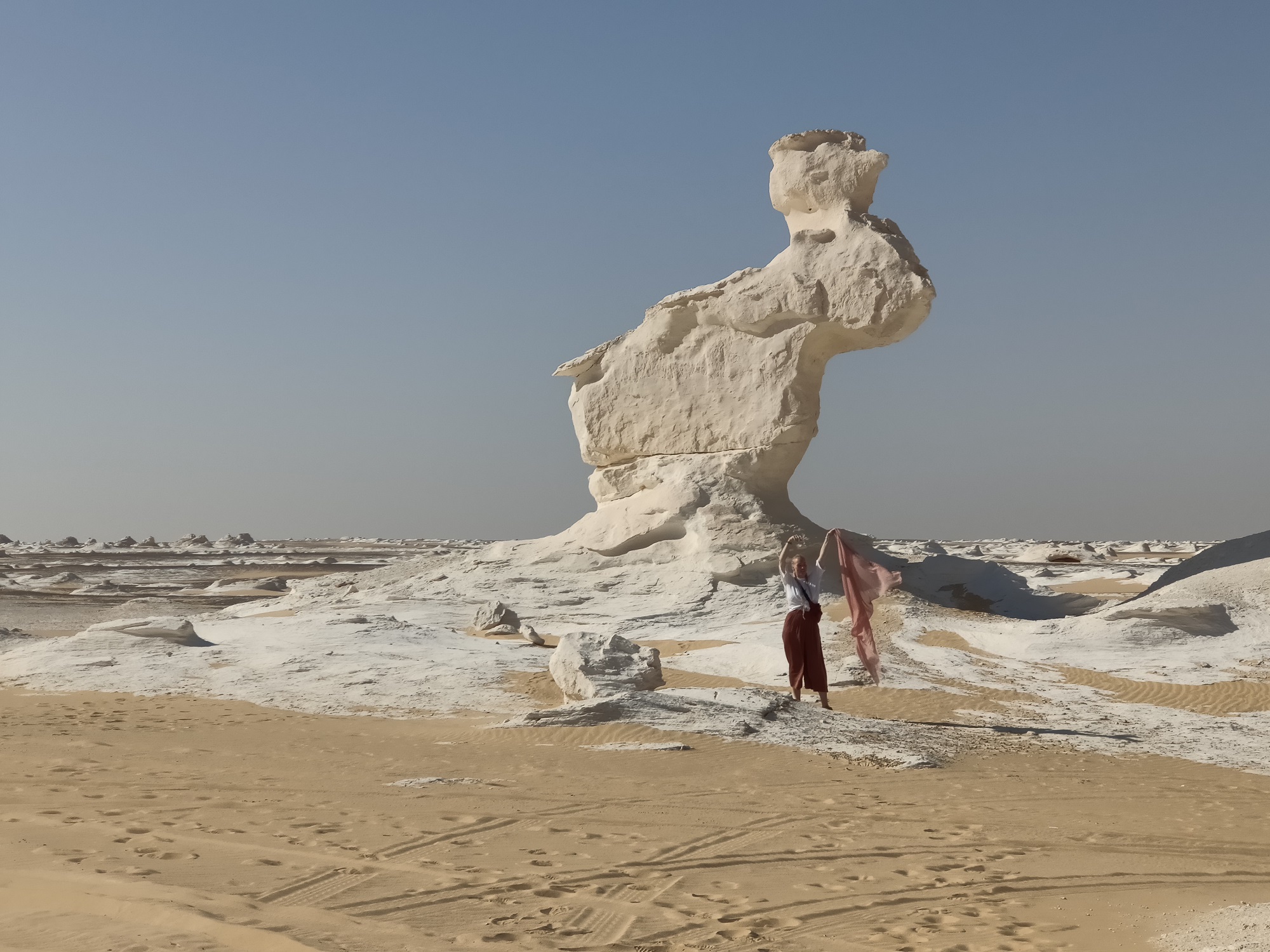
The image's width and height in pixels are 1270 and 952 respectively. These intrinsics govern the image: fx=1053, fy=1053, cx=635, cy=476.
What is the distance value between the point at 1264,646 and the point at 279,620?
13352 mm

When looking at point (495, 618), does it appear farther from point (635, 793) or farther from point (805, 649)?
point (635, 793)

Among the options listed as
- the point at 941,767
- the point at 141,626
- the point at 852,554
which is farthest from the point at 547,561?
the point at 941,767

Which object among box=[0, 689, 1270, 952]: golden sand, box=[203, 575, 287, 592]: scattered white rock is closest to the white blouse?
box=[0, 689, 1270, 952]: golden sand

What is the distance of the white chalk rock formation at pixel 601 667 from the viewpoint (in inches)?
388

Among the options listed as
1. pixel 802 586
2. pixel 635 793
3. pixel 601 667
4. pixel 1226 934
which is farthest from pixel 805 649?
pixel 1226 934

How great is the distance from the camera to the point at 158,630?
13344 mm

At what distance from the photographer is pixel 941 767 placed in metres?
7.74

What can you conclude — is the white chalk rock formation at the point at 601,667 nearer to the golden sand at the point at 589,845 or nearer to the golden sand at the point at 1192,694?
the golden sand at the point at 589,845

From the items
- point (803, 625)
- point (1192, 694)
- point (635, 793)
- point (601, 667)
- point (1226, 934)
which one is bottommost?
point (1192, 694)

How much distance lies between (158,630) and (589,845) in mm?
9991

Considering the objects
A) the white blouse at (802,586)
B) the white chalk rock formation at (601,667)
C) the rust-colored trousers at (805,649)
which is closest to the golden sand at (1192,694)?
the rust-colored trousers at (805,649)

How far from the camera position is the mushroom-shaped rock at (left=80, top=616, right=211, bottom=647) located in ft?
43.2

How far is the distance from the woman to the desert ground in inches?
16.1

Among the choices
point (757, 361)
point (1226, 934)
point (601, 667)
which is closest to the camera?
point (1226, 934)
